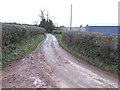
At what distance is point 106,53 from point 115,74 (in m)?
1.77

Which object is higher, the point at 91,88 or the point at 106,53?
the point at 106,53

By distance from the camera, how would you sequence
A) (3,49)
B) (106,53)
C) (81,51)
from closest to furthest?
(106,53) → (3,49) → (81,51)

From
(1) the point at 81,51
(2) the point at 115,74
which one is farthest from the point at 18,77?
(1) the point at 81,51

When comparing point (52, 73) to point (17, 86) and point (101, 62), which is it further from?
point (101, 62)

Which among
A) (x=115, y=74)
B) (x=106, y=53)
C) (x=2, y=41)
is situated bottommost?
(x=115, y=74)

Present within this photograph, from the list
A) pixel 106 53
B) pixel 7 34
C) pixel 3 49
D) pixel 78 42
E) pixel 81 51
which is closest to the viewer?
pixel 106 53

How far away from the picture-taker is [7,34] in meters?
11.6

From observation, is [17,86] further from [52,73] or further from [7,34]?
[7,34]

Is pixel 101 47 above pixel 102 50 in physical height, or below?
above

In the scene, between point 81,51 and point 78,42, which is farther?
point 78,42

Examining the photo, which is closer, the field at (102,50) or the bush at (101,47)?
the field at (102,50)

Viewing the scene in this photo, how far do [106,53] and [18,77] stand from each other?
528 cm

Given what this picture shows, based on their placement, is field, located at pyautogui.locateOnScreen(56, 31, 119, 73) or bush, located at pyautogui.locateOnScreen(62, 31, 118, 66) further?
bush, located at pyautogui.locateOnScreen(62, 31, 118, 66)

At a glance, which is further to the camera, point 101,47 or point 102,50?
point 101,47
